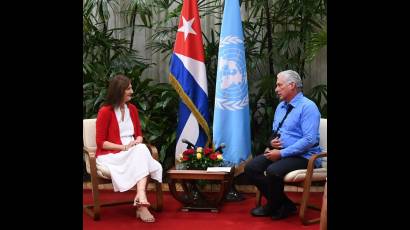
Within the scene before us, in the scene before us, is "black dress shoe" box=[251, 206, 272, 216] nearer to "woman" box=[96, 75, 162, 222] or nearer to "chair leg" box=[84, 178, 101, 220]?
"woman" box=[96, 75, 162, 222]

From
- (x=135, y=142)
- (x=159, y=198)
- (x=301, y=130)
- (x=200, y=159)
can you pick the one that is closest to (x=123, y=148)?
(x=135, y=142)

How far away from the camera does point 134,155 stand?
464 cm

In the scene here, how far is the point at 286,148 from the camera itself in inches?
179

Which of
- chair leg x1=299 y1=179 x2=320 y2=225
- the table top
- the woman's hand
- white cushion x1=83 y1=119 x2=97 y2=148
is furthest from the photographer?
white cushion x1=83 y1=119 x2=97 y2=148

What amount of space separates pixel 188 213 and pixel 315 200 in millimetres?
1377

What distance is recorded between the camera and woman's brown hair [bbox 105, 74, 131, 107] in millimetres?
4785

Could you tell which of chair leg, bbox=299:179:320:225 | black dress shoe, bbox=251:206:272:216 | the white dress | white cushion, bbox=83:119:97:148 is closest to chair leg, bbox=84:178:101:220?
the white dress

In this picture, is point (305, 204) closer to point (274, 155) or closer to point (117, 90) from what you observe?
point (274, 155)

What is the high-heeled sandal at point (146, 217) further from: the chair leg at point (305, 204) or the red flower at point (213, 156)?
the chair leg at point (305, 204)
